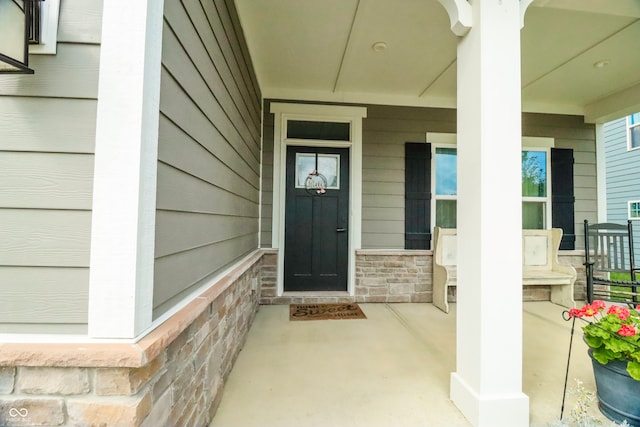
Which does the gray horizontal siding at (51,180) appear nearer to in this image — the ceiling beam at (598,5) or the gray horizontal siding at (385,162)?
the ceiling beam at (598,5)

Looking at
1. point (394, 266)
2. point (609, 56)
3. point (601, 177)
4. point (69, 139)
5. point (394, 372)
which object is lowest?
point (394, 372)

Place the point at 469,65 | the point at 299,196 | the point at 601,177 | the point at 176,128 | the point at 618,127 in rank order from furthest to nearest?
the point at 618,127
the point at 601,177
the point at 299,196
the point at 469,65
the point at 176,128

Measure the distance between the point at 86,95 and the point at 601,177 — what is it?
5824mm

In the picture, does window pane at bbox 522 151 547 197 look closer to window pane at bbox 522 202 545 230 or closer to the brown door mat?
window pane at bbox 522 202 545 230

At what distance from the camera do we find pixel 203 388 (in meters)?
1.36

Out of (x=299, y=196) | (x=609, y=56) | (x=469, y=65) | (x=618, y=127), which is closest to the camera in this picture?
(x=469, y=65)

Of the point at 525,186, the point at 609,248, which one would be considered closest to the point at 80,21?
the point at 525,186

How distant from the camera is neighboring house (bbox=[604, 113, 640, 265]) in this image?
579 centimetres

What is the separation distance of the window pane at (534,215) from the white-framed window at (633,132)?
159 inches

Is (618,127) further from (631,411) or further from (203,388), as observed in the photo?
(203,388)

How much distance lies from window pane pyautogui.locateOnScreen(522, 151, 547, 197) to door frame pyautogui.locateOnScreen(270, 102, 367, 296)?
253 centimetres

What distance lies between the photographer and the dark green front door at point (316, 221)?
366 centimetres

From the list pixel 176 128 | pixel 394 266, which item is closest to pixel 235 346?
pixel 176 128

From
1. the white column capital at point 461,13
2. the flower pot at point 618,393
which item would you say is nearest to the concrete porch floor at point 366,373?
the flower pot at point 618,393
